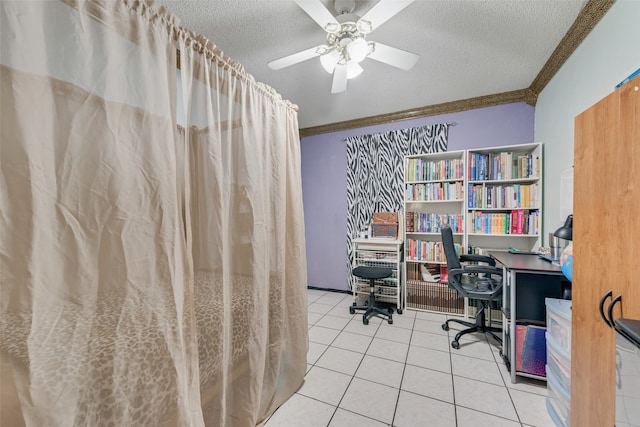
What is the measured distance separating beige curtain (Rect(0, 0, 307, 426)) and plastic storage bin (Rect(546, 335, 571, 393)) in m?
1.76

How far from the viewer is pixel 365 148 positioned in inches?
141

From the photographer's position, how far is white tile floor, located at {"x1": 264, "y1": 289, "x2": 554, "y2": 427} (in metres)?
1.51

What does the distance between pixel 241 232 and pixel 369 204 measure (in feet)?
8.12

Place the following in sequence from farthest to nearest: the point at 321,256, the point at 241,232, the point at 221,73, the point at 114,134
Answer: the point at 321,256
the point at 241,232
the point at 221,73
the point at 114,134

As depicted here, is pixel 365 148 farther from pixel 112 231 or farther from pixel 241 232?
pixel 112 231

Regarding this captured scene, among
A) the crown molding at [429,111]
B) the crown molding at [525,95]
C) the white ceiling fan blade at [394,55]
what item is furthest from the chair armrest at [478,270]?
the crown molding at [429,111]

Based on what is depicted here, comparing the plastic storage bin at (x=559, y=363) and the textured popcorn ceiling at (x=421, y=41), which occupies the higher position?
the textured popcorn ceiling at (x=421, y=41)

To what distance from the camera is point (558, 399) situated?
4.78 ft

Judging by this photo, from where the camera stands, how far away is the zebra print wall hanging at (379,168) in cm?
327

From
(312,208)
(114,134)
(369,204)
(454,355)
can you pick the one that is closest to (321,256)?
(312,208)

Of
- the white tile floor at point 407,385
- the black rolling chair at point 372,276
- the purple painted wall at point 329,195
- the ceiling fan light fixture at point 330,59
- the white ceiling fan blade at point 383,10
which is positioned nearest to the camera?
the white ceiling fan blade at point 383,10

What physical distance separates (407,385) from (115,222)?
6.69ft

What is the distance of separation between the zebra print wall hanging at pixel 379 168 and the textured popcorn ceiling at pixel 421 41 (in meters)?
0.50

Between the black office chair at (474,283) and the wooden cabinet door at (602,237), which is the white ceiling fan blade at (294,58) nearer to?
the wooden cabinet door at (602,237)
